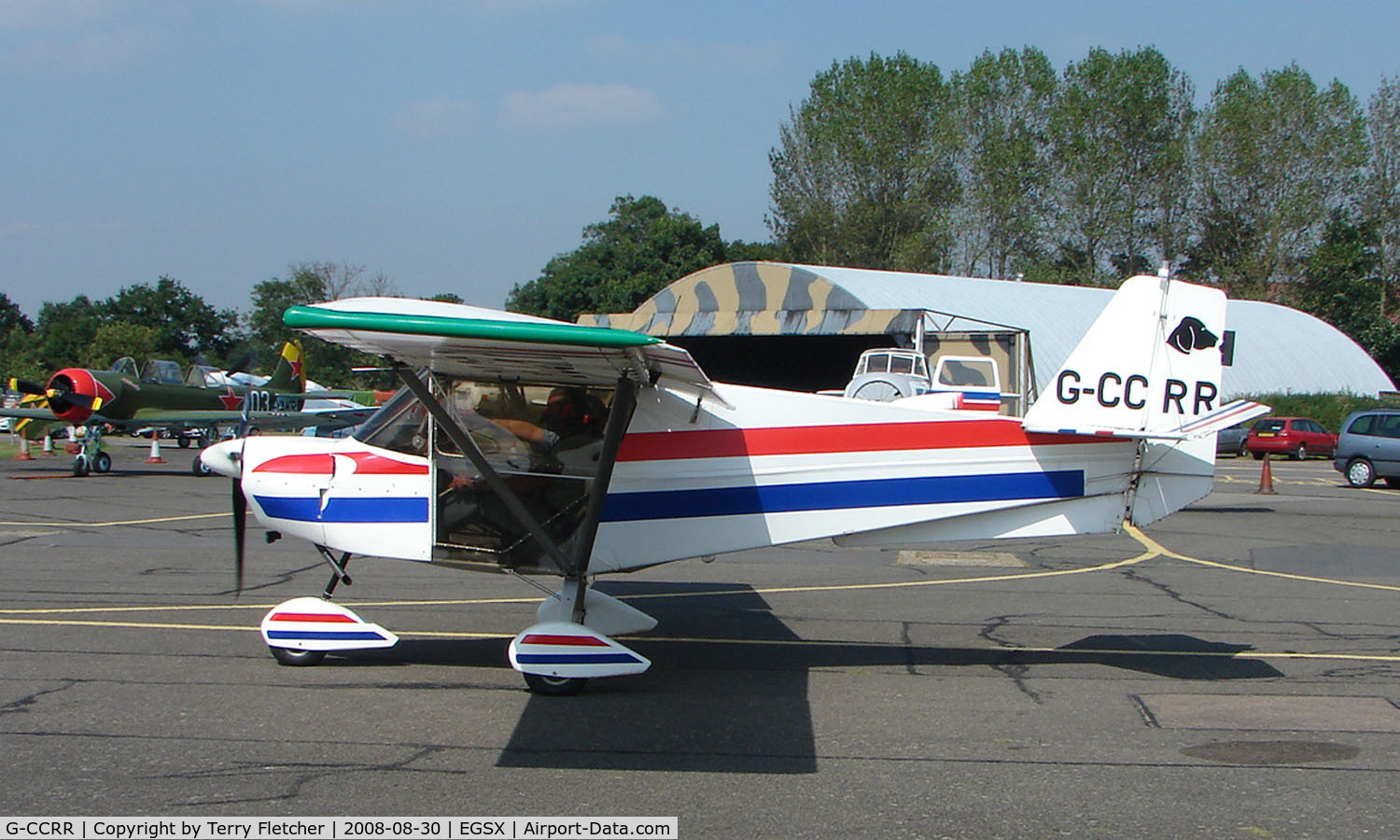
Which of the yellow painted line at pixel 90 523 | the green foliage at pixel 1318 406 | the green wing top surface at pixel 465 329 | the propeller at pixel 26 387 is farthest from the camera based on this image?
the green foliage at pixel 1318 406

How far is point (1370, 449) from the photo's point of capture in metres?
25.3

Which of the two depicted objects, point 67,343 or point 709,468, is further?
point 67,343

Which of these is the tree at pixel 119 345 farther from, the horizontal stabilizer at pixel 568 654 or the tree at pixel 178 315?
the horizontal stabilizer at pixel 568 654

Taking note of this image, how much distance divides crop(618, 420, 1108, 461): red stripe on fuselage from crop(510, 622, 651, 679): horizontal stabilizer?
1.19 meters

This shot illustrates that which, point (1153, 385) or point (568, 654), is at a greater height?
point (1153, 385)

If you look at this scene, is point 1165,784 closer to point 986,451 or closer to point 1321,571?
point 986,451

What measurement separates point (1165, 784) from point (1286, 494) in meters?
20.4

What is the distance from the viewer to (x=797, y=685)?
6.96 m

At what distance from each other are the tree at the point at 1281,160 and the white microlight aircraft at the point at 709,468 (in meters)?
54.3

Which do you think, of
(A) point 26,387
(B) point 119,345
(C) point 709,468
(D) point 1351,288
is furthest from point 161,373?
(D) point 1351,288

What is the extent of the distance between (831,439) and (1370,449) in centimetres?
2299

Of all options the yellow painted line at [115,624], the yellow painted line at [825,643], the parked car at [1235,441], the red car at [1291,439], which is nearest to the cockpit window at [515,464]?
the yellow painted line at [825,643]

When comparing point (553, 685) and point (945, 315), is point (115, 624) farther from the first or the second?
point (945, 315)

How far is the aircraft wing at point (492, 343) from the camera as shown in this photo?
17.8ft
